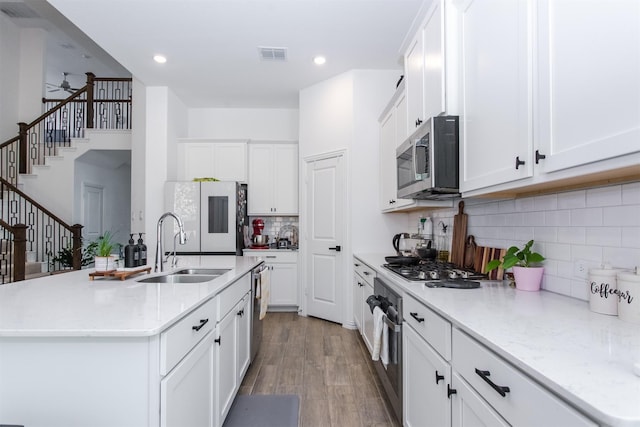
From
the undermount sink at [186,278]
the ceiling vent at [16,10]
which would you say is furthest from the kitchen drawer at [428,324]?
the ceiling vent at [16,10]

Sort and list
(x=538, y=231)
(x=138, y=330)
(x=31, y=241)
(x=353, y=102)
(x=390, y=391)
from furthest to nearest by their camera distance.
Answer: (x=31, y=241) < (x=353, y=102) < (x=390, y=391) < (x=538, y=231) < (x=138, y=330)

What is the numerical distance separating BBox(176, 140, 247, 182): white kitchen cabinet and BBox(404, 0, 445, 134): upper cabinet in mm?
3097

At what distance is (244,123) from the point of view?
567 centimetres

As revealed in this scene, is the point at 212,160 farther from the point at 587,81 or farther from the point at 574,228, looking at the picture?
the point at 587,81

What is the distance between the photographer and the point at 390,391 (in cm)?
219

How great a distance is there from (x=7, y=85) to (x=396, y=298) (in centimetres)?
723

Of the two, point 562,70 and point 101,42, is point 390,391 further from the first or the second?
point 101,42

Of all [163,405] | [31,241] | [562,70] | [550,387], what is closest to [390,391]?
[163,405]

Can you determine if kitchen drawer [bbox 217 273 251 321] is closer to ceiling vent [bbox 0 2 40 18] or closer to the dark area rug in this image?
the dark area rug

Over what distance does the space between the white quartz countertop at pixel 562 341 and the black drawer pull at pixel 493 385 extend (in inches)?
3.1

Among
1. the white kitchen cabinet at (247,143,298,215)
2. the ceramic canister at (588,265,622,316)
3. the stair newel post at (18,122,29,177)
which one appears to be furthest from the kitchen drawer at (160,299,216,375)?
the stair newel post at (18,122,29,177)

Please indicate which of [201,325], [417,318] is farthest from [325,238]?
[201,325]

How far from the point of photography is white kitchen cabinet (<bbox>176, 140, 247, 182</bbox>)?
205 inches

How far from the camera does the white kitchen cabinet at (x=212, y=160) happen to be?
5203 millimetres
